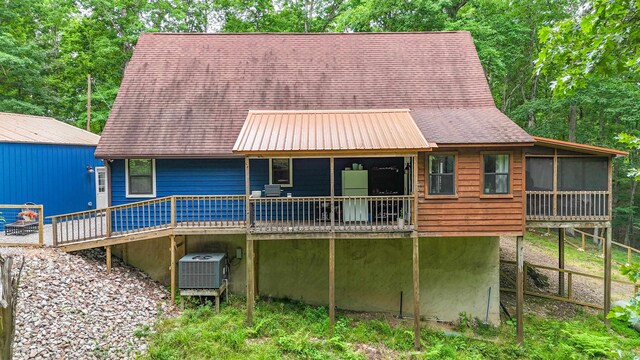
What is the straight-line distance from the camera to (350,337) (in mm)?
9352

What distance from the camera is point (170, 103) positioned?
12438 mm

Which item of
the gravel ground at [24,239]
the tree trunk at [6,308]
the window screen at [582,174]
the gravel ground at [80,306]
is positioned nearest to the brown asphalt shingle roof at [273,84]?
the window screen at [582,174]

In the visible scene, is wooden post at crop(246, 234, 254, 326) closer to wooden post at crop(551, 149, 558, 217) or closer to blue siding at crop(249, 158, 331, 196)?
blue siding at crop(249, 158, 331, 196)

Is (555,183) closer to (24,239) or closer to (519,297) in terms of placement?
(519,297)

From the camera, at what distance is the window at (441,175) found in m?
10.0

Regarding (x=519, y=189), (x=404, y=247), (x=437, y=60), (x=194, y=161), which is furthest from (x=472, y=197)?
(x=194, y=161)

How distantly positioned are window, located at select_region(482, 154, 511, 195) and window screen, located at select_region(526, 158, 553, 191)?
1.37m

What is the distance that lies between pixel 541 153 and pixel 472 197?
8.94ft

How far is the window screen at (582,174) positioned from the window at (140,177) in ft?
39.9

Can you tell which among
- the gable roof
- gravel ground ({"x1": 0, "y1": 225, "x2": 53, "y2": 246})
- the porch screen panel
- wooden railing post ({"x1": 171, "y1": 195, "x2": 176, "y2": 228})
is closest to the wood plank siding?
the porch screen panel

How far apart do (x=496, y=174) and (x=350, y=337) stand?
224 inches

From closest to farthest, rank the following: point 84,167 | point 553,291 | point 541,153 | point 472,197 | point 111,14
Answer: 1. point 472,197
2. point 541,153
3. point 553,291
4. point 84,167
5. point 111,14

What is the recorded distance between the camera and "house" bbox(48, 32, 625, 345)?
31.9 ft

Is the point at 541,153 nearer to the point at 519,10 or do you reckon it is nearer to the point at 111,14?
the point at 519,10
